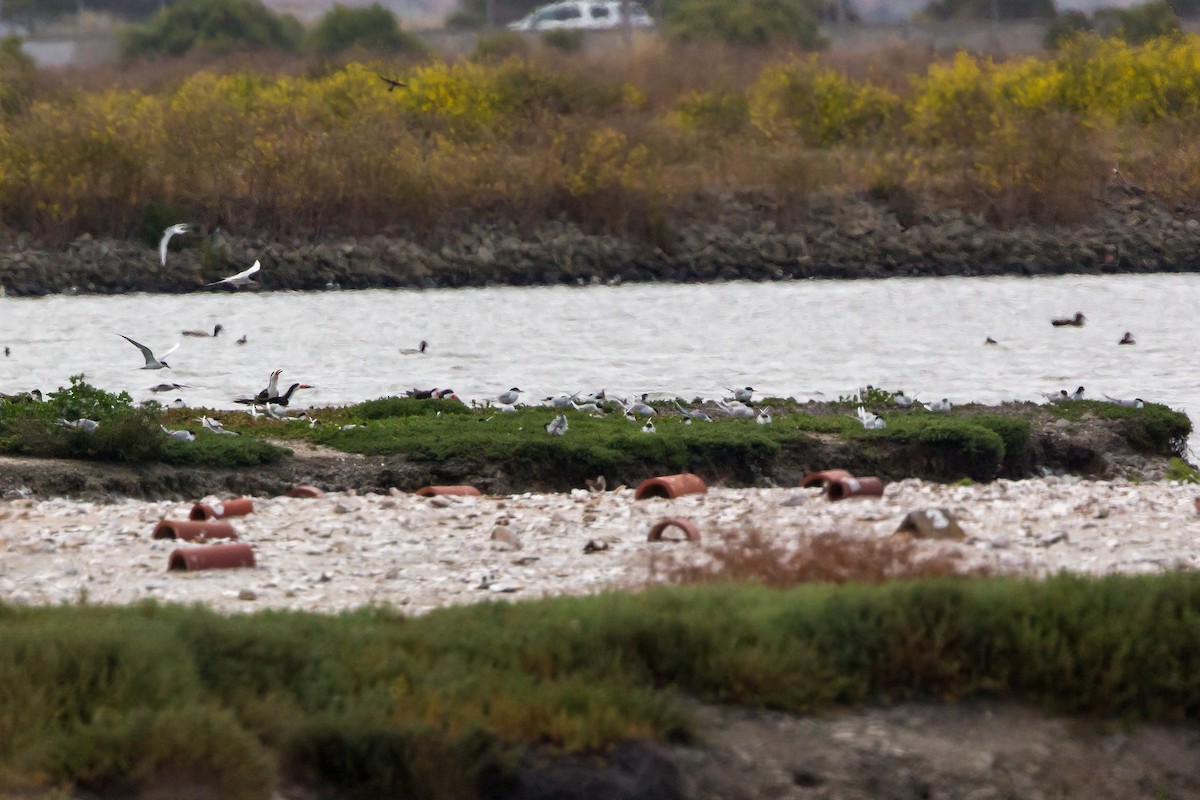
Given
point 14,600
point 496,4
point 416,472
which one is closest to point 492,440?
point 416,472

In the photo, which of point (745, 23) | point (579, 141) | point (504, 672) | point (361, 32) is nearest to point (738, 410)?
point (504, 672)

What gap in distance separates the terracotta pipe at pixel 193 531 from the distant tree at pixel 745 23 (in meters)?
61.5

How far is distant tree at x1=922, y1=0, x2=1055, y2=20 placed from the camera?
265ft

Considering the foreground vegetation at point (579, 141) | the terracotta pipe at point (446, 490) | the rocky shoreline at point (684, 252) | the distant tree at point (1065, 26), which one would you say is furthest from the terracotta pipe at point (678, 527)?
the distant tree at point (1065, 26)

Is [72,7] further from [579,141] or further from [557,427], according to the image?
[557,427]

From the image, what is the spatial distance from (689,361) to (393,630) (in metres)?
20.8

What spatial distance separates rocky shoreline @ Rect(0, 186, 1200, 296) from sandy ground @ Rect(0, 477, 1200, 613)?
3092cm

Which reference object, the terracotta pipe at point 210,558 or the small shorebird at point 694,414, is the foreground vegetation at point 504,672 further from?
the small shorebird at point 694,414

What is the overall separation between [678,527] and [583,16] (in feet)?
239

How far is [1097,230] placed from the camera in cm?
4731

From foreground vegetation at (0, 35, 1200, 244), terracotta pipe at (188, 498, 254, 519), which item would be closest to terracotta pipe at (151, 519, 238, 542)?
terracotta pipe at (188, 498, 254, 519)

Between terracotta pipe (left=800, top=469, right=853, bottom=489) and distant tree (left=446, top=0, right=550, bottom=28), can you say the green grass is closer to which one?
terracotta pipe (left=800, top=469, right=853, bottom=489)

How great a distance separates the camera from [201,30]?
7094cm

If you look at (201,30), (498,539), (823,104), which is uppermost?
(201,30)
